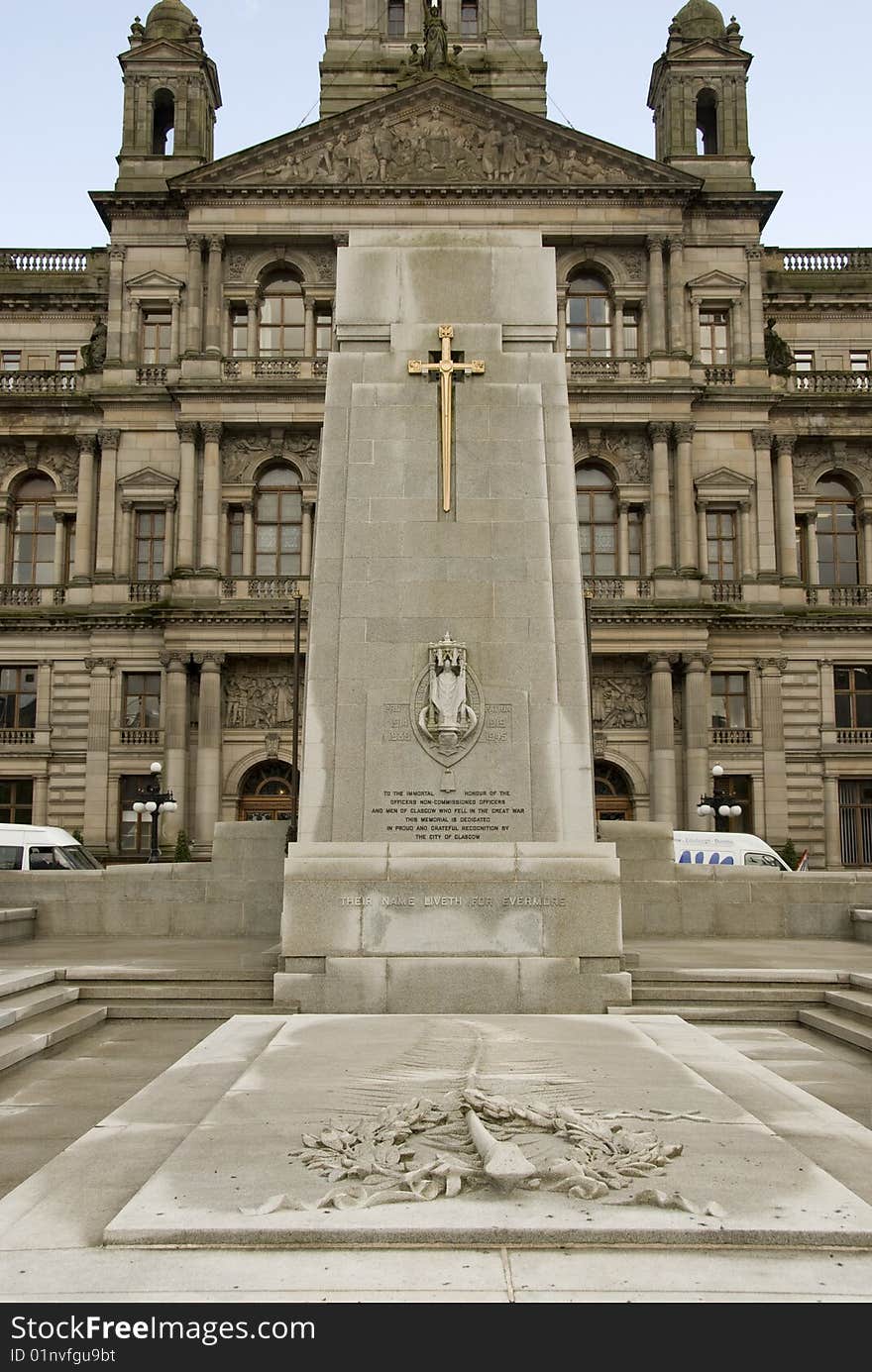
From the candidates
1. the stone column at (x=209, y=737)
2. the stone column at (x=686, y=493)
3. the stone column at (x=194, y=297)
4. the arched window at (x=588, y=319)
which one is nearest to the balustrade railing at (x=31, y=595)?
the stone column at (x=209, y=737)

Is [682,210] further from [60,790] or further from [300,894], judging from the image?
[300,894]

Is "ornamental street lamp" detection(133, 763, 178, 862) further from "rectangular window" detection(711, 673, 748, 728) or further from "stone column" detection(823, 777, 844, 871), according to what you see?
"stone column" detection(823, 777, 844, 871)

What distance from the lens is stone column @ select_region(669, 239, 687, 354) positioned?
43.2 metres

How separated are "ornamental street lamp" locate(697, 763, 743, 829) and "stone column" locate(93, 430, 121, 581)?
69.4 ft

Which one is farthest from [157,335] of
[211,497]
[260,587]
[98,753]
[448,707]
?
[448,707]

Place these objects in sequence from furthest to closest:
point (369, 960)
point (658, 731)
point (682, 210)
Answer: point (682, 210) → point (658, 731) → point (369, 960)

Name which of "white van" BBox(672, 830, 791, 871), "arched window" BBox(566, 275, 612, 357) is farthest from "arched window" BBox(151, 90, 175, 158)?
"white van" BBox(672, 830, 791, 871)

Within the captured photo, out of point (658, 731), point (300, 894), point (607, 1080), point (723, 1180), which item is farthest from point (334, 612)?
point (658, 731)

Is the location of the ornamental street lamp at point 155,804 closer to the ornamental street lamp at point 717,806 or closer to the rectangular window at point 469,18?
the ornamental street lamp at point 717,806

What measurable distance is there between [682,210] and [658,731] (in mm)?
18515

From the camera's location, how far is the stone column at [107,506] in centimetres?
4297

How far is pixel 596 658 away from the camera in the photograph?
41.7 meters

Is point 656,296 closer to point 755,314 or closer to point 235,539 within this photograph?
point 755,314

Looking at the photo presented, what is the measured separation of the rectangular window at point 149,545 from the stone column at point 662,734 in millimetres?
17165
